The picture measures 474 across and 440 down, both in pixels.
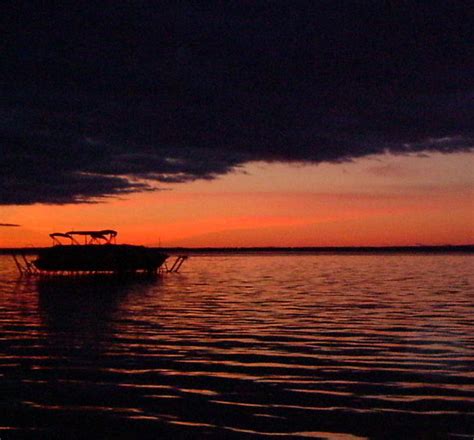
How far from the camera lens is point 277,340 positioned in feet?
77.0

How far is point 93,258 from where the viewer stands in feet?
241

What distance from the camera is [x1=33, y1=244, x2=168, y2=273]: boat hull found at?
73438mm

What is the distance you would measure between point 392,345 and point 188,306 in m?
17.6

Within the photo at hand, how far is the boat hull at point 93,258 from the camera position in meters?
73.4

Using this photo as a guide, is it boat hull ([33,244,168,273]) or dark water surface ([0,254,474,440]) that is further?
boat hull ([33,244,168,273])

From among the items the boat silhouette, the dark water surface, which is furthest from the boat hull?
the dark water surface

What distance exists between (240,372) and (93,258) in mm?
57967

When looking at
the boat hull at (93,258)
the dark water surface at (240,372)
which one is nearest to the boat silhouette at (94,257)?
the boat hull at (93,258)

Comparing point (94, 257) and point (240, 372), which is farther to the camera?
point (94, 257)

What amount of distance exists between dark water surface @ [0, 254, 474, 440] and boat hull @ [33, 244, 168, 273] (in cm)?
3793

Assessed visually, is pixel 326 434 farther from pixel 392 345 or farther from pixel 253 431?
pixel 392 345

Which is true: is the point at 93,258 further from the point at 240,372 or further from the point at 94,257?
the point at 240,372

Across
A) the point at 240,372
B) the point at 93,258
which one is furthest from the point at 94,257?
the point at 240,372

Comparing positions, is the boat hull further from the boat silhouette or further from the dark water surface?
the dark water surface
